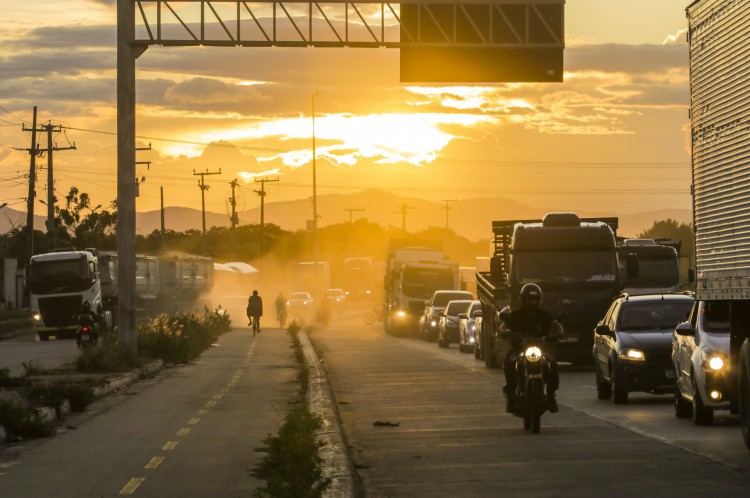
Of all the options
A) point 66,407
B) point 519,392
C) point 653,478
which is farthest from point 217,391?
point 653,478

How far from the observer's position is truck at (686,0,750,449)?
12.8 metres

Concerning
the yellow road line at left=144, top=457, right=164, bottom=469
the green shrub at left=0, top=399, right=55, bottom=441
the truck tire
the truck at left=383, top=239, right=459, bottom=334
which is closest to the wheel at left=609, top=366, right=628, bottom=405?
the truck tire

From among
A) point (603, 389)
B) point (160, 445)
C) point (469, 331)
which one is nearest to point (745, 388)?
point (160, 445)

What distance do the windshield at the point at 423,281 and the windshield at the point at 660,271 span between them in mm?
26941

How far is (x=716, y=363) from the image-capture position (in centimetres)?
1592

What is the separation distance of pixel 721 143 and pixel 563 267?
17.1 metres

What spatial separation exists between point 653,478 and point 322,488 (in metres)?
3.13

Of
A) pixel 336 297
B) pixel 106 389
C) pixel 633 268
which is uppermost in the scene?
pixel 633 268

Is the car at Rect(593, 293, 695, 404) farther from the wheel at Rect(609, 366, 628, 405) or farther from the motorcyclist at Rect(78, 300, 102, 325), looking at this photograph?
the motorcyclist at Rect(78, 300, 102, 325)

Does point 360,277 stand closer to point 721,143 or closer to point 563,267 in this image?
point 563,267

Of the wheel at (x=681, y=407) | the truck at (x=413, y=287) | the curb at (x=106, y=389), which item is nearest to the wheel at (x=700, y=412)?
the wheel at (x=681, y=407)

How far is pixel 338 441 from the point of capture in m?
14.6

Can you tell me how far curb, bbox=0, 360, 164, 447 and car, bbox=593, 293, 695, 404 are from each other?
8.07 m

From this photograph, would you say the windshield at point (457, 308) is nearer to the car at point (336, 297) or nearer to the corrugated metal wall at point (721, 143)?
the corrugated metal wall at point (721, 143)
